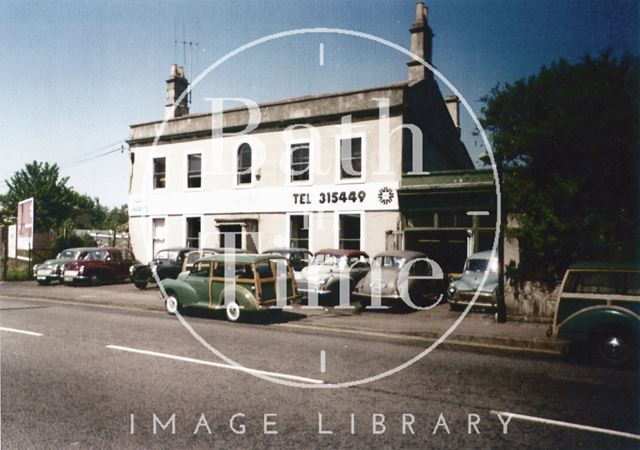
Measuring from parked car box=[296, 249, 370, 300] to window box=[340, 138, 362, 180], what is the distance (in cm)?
422

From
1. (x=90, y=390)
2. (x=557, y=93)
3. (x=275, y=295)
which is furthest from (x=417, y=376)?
(x=557, y=93)

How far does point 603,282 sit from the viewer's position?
710 cm

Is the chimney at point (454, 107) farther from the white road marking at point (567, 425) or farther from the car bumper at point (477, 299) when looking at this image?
the white road marking at point (567, 425)

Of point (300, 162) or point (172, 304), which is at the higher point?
point (300, 162)

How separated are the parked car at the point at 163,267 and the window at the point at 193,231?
406cm

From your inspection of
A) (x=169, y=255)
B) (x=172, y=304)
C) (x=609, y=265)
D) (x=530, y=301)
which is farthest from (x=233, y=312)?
(x=609, y=265)

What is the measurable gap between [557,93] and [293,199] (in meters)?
10.8

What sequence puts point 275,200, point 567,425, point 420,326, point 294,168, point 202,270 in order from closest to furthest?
1. point 567,425
2. point 420,326
3. point 202,270
4. point 294,168
5. point 275,200

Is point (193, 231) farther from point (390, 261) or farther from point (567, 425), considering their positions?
point (567, 425)

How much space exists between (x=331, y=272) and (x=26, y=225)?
1864 cm

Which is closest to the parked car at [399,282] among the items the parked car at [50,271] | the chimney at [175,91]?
the parked car at [50,271]

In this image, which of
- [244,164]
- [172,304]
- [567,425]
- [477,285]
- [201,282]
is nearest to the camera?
[567,425]

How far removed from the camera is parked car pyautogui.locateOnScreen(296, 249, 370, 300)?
13.0m

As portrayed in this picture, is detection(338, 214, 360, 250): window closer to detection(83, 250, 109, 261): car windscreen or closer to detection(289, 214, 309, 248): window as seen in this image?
detection(289, 214, 309, 248): window
